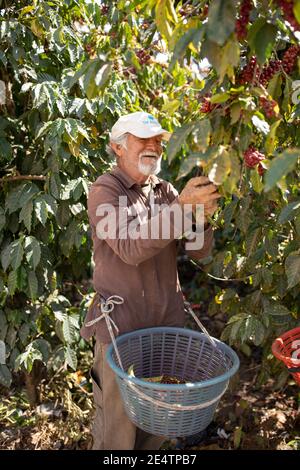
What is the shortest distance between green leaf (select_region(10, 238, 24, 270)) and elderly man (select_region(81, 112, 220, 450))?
0.38 meters

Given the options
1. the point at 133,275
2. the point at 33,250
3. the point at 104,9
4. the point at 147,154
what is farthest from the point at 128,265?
the point at 104,9

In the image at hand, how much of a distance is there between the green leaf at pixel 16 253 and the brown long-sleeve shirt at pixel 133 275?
38 cm

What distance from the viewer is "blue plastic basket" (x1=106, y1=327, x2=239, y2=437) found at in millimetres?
1606

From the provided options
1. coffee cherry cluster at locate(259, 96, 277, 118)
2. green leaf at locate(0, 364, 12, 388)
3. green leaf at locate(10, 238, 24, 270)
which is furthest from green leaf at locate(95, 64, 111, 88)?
green leaf at locate(0, 364, 12, 388)

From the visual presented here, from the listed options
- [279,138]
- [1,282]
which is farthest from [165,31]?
[1,282]

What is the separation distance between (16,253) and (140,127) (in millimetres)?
740

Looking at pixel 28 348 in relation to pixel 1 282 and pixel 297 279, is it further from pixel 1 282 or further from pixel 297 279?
pixel 297 279

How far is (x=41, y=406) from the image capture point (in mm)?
2740

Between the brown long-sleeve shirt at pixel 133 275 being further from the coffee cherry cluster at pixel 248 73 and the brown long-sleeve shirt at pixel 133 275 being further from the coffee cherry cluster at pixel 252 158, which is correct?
the coffee cherry cluster at pixel 248 73

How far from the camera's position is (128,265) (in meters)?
1.93

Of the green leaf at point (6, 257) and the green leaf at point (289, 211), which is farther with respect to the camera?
the green leaf at point (6, 257)

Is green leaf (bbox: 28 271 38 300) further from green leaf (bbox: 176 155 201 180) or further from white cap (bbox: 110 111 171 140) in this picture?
green leaf (bbox: 176 155 201 180)

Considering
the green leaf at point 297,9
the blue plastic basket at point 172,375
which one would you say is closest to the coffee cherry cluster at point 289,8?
the green leaf at point 297,9

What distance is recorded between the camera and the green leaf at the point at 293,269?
185 centimetres
